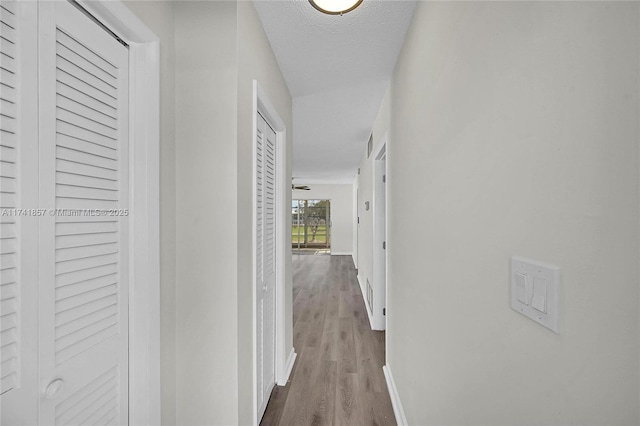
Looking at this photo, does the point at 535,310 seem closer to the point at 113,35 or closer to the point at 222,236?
the point at 222,236

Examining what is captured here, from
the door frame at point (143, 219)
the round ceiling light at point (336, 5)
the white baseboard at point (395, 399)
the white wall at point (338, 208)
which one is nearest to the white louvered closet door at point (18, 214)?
the door frame at point (143, 219)

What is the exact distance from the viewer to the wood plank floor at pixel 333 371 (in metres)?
2.20

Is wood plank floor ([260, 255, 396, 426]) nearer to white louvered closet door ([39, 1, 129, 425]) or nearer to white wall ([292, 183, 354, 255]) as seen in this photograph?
white louvered closet door ([39, 1, 129, 425])

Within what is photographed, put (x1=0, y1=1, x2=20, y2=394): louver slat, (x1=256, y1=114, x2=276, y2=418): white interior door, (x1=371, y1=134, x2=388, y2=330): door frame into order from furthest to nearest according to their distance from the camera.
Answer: (x1=371, y1=134, x2=388, y2=330): door frame < (x1=256, y1=114, x2=276, y2=418): white interior door < (x1=0, y1=1, x2=20, y2=394): louver slat

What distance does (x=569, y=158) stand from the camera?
1.97 feet

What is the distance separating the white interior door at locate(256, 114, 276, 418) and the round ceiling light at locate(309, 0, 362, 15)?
2.33 feet

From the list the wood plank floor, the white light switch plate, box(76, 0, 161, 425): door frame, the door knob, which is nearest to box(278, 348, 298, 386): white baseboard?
the wood plank floor

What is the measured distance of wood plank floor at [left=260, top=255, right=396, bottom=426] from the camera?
2195mm

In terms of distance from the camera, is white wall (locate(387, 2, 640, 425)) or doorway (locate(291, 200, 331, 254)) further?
doorway (locate(291, 200, 331, 254))

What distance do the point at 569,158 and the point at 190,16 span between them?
1.55m

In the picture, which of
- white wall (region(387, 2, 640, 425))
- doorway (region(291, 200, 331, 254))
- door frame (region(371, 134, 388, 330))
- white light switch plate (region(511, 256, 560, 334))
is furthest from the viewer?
doorway (region(291, 200, 331, 254))

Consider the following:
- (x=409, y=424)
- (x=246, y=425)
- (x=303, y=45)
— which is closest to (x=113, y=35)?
(x=303, y=45)

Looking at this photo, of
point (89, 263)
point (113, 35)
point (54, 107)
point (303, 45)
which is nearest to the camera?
point (54, 107)

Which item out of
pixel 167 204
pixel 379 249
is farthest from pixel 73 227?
pixel 379 249
